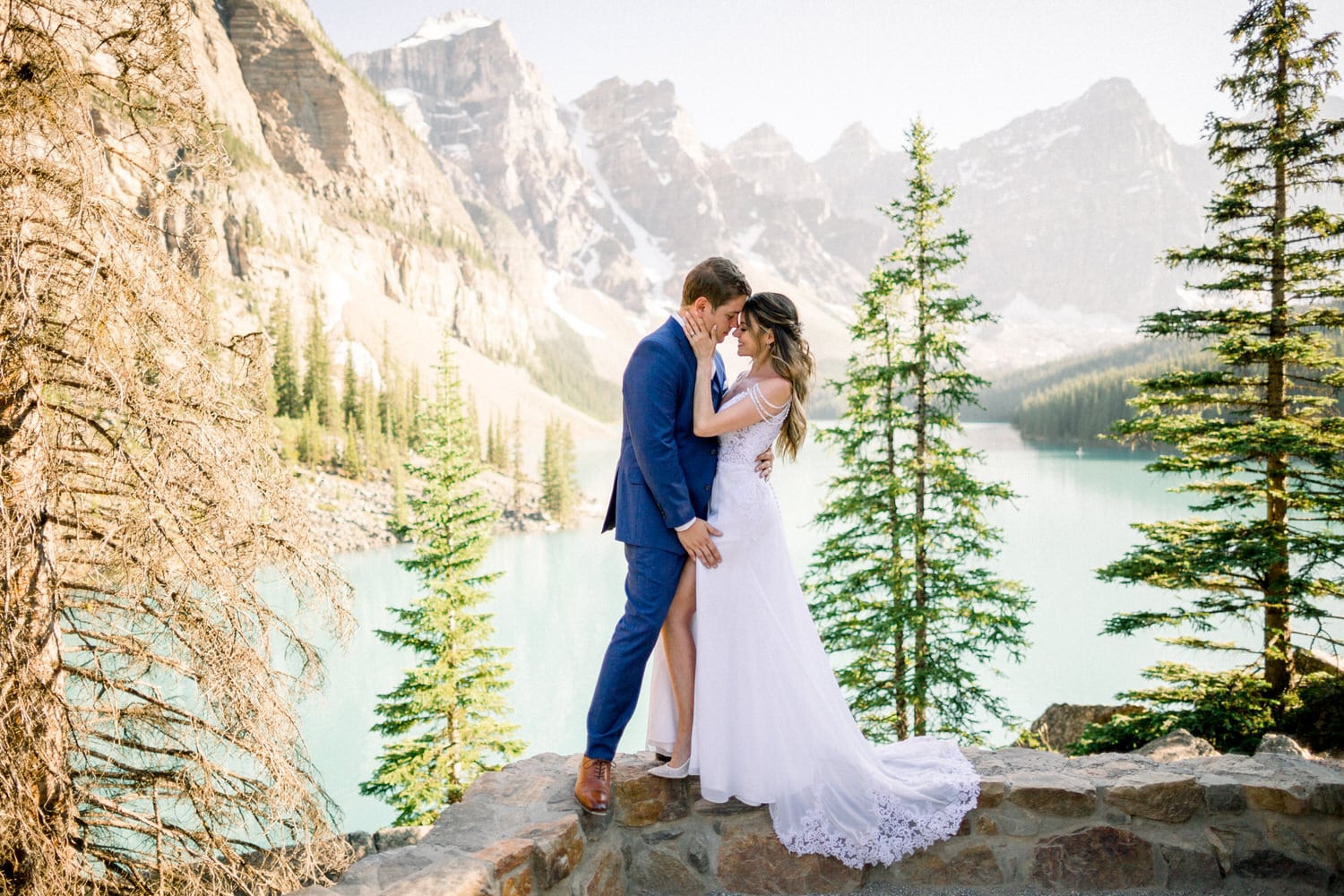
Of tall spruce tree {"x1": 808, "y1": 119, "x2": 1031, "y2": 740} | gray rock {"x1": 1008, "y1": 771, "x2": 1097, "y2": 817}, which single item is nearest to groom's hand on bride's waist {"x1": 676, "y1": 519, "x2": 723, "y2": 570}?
gray rock {"x1": 1008, "y1": 771, "x2": 1097, "y2": 817}

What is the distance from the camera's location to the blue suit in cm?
328

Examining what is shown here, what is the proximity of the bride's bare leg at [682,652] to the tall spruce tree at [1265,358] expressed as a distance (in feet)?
26.5

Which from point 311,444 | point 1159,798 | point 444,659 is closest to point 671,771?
point 1159,798

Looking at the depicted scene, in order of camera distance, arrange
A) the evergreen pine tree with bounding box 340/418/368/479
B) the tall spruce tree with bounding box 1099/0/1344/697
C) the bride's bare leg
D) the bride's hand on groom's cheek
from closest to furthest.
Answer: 1. the bride's hand on groom's cheek
2. the bride's bare leg
3. the tall spruce tree with bounding box 1099/0/1344/697
4. the evergreen pine tree with bounding box 340/418/368/479

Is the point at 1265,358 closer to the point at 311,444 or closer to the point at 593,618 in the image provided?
the point at 593,618

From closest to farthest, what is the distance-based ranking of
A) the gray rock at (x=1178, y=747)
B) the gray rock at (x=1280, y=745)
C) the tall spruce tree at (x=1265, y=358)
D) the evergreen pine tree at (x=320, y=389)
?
the gray rock at (x=1280, y=745) < the gray rock at (x=1178, y=747) < the tall spruce tree at (x=1265, y=358) < the evergreen pine tree at (x=320, y=389)

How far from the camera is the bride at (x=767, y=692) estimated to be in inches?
131

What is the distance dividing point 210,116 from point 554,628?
2816 centimetres

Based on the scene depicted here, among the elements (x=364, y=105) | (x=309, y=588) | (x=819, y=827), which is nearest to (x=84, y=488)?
(x=309, y=588)

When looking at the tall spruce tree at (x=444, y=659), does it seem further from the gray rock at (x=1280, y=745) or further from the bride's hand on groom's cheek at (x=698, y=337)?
the bride's hand on groom's cheek at (x=698, y=337)

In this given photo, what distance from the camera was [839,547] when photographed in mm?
12234

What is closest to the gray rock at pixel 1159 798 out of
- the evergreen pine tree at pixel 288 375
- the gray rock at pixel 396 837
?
the gray rock at pixel 396 837

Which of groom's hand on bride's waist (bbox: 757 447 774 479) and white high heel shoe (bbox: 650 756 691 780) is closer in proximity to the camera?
white high heel shoe (bbox: 650 756 691 780)

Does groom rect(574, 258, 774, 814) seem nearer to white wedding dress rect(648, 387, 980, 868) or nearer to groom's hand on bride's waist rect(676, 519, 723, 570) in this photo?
groom's hand on bride's waist rect(676, 519, 723, 570)
